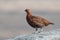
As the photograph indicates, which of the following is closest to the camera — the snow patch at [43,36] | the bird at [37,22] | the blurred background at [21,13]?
the snow patch at [43,36]

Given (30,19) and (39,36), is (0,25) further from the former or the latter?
(39,36)

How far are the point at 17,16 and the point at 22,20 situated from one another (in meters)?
1.12

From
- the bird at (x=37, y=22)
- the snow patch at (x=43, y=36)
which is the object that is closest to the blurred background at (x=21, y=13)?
the bird at (x=37, y=22)

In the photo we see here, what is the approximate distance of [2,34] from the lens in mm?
13844

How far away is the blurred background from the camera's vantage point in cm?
1442

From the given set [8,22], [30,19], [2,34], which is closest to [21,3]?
[8,22]

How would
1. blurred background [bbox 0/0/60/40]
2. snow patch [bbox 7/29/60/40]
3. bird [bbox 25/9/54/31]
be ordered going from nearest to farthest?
snow patch [bbox 7/29/60/40] → bird [bbox 25/9/54/31] → blurred background [bbox 0/0/60/40]

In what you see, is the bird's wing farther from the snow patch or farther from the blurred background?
the blurred background

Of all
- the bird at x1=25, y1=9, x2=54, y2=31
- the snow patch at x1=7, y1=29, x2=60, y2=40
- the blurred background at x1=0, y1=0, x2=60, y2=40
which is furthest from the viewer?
the blurred background at x1=0, y1=0, x2=60, y2=40

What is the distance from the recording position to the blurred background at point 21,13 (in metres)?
14.4

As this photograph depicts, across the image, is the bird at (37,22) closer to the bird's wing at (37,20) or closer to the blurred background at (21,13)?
the bird's wing at (37,20)

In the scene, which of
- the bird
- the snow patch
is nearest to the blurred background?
the bird

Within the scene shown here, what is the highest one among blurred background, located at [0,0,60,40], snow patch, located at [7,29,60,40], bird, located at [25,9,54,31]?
blurred background, located at [0,0,60,40]

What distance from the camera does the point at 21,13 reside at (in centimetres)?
1786
